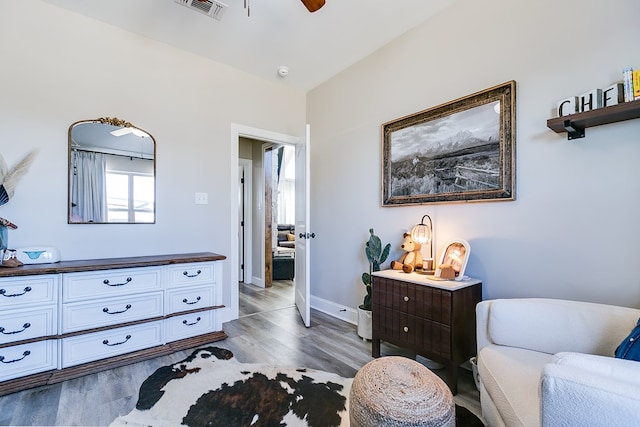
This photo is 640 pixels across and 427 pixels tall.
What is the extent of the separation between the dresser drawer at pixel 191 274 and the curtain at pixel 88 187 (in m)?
0.77

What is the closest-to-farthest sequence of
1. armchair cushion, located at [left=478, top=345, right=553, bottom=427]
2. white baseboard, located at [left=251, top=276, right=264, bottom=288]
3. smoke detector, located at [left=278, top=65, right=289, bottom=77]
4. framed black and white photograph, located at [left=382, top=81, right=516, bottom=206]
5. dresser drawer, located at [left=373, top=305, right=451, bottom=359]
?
1. armchair cushion, located at [left=478, top=345, right=553, bottom=427]
2. dresser drawer, located at [left=373, top=305, right=451, bottom=359]
3. framed black and white photograph, located at [left=382, top=81, right=516, bottom=206]
4. smoke detector, located at [left=278, top=65, right=289, bottom=77]
5. white baseboard, located at [left=251, top=276, right=264, bottom=288]

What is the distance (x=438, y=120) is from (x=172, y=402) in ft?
8.70

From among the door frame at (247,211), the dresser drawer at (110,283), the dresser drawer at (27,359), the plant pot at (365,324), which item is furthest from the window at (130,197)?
the door frame at (247,211)

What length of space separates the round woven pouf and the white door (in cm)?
180

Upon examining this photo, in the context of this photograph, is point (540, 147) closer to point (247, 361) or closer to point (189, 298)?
point (247, 361)

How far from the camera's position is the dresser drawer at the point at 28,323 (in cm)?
186

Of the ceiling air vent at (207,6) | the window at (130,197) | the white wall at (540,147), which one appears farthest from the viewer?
the window at (130,197)

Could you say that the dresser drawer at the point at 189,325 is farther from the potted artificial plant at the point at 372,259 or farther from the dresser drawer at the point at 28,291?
the potted artificial plant at the point at 372,259

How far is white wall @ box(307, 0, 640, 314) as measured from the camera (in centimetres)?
157

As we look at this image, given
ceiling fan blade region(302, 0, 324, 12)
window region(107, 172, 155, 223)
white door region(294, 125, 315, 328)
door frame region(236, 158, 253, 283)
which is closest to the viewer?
ceiling fan blade region(302, 0, 324, 12)

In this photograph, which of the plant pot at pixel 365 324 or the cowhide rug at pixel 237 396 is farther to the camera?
the plant pot at pixel 365 324

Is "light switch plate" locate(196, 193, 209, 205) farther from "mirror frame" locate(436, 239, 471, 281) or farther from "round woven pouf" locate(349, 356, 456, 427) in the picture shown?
"round woven pouf" locate(349, 356, 456, 427)

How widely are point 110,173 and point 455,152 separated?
2883 millimetres

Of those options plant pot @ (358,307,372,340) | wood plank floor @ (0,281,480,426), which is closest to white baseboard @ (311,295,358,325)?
wood plank floor @ (0,281,480,426)
